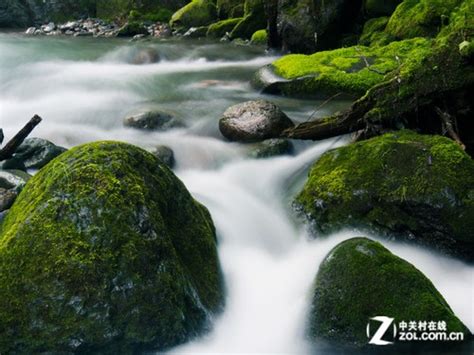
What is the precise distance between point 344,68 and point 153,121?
14.1 feet

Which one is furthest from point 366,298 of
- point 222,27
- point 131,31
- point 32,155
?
point 131,31

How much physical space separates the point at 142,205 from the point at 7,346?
55.3 inches

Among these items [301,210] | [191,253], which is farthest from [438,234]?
[191,253]

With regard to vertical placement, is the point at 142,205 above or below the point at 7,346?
above

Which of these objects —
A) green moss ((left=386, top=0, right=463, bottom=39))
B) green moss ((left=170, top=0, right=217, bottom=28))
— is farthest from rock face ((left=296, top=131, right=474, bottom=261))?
green moss ((left=170, top=0, right=217, bottom=28))

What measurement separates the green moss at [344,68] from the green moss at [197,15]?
1376 cm

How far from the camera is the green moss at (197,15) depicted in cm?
2442

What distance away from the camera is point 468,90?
619 cm

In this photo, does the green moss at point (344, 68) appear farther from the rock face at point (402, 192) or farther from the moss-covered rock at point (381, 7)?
the rock face at point (402, 192)

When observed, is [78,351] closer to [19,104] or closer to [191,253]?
[191,253]

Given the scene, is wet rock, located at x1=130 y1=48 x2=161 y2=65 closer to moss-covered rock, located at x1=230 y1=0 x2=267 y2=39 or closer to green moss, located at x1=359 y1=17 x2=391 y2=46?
moss-covered rock, located at x1=230 y1=0 x2=267 y2=39

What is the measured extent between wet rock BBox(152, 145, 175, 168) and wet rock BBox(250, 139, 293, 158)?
1.31m

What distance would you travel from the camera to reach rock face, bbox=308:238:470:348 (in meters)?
3.86

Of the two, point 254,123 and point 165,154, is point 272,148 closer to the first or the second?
point 254,123
